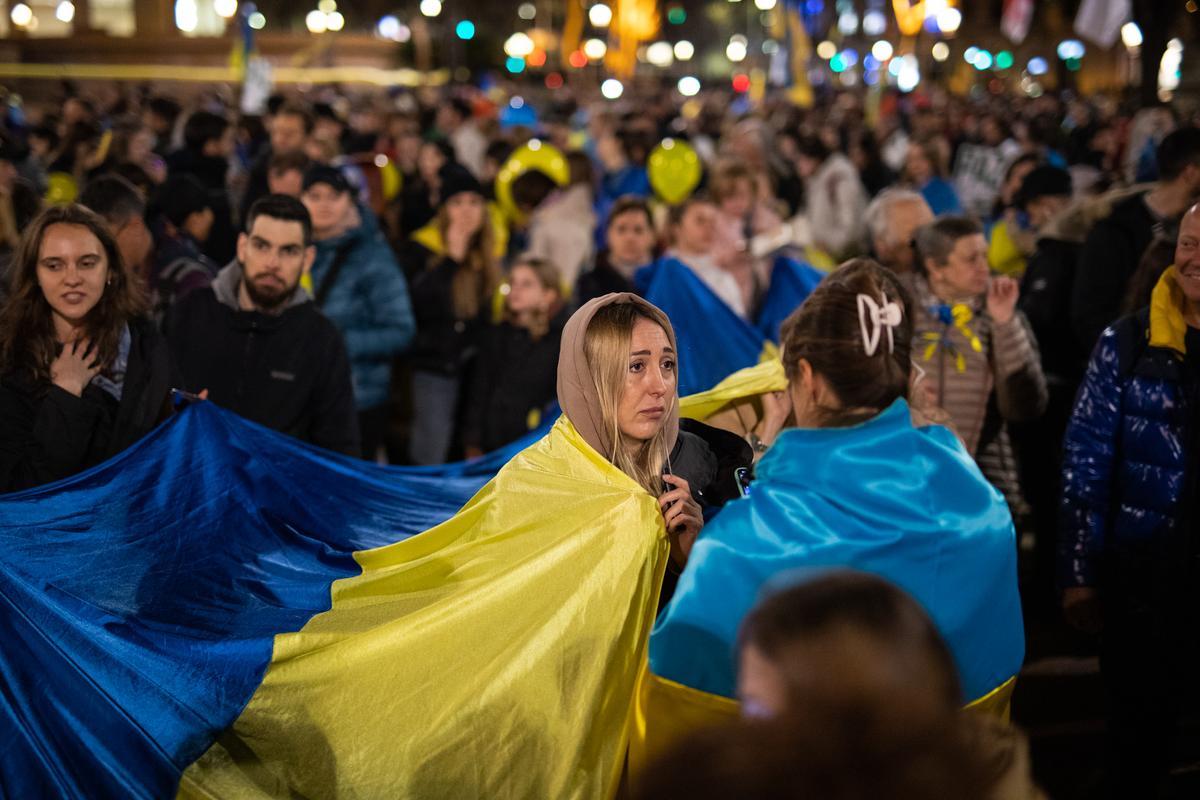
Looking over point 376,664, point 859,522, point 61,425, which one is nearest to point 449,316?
point 61,425

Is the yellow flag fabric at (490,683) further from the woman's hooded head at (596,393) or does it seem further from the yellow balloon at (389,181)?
the yellow balloon at (389,181)

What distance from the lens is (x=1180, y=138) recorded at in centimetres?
682

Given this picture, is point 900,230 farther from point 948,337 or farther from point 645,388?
point 645,388

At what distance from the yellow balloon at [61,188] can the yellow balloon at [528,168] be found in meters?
3.54

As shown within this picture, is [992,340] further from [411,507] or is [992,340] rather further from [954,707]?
[954,707]

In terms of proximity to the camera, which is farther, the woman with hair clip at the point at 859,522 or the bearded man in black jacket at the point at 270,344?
the bearded man in black jacket at the point at 270,344

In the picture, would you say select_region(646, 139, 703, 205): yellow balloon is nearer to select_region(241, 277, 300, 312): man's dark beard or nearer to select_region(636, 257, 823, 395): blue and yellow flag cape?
select_region(636, 257, 823, 395): blue and yellow flag cape

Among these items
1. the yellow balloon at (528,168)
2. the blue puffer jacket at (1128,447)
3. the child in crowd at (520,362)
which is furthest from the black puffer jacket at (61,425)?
the yellow balloon at (528,168)

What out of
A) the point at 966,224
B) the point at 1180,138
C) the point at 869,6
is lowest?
the point at 966,224

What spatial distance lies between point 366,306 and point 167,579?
348cm

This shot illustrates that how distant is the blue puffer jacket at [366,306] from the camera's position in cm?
747

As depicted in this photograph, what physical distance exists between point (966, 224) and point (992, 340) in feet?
1.78

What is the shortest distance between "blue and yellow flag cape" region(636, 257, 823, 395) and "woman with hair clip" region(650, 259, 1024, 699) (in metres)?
3.11

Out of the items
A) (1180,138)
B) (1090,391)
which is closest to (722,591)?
(1090,391)
